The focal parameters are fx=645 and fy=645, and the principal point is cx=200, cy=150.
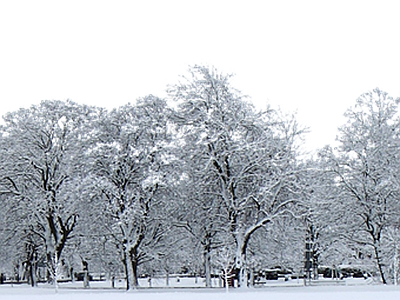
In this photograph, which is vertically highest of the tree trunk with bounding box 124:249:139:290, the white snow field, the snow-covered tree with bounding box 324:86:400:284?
the snow-covered tree with bounding box 324:86:400:284

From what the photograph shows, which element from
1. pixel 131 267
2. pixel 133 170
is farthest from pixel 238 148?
pixel 131 267

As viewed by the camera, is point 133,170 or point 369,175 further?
point 133,170

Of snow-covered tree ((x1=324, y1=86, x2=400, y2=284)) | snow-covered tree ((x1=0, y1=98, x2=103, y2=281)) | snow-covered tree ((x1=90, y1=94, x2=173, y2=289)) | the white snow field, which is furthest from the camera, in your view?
snow-covered tree ((x1=0, y1=98, x2=103, y2=281))

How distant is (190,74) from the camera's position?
167 ft

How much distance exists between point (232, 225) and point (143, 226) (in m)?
7.31

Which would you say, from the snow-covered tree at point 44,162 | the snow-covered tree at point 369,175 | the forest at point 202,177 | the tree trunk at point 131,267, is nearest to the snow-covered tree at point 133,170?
the tree trunk at point 131,267

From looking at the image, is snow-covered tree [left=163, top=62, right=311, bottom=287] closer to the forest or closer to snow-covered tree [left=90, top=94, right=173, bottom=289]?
the forest

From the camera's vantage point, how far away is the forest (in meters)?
47.1

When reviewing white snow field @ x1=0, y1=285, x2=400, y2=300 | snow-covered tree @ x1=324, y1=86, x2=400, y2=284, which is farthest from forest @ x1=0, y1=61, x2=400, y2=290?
white snow field @ x1=0, y1=285, x2=400, y2=300

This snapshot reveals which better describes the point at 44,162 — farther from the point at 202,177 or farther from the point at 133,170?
the point at 202,177

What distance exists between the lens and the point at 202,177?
4809 centimetres

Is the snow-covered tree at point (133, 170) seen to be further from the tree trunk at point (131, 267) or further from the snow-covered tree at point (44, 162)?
the snow-covered tree at point (44, 162)

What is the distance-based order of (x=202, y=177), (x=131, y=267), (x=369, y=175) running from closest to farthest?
1. (x=202, y=177)
2. (x=369, y=175)
3. (x=131, y=267)

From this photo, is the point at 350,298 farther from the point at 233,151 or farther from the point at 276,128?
the point at 276,128
